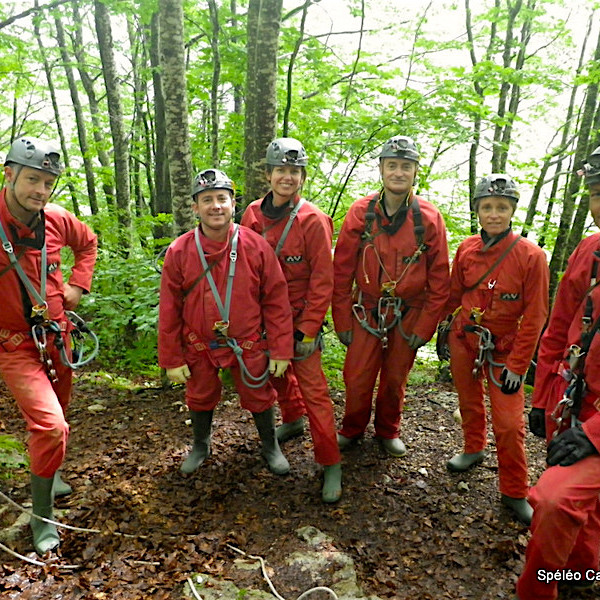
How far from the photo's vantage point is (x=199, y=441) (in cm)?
475

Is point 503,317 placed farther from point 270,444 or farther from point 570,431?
point 270,444

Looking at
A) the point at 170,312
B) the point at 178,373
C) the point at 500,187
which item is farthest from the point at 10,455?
the point at 500,187

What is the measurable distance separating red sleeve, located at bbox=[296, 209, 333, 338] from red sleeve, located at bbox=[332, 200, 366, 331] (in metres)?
0.26

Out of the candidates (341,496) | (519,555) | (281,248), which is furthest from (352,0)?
(519,555)

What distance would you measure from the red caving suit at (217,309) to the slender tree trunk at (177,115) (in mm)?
1642

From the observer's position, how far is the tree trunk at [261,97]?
5598mm

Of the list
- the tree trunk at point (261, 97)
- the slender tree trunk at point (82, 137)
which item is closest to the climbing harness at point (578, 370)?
the tree trunk at point (261, 97)

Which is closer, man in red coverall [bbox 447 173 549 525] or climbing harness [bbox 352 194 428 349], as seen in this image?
man in red coverall [bbox 447 173 549 525]

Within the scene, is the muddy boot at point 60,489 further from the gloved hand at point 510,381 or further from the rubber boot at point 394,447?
the gloved hand at point 510,381

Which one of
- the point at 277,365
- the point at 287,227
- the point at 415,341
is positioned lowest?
the point at 277,365

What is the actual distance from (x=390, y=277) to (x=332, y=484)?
2059 millimetres

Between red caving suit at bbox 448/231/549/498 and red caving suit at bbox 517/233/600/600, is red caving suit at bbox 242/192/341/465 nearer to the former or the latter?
red caving suit at bbox 448/231/549/498

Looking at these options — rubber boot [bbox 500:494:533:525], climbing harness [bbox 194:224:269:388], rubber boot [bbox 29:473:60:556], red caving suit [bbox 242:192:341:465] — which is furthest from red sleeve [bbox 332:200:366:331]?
rubber boot [bbox 29:473:60:556]

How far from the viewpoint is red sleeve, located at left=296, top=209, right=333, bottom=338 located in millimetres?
4297
